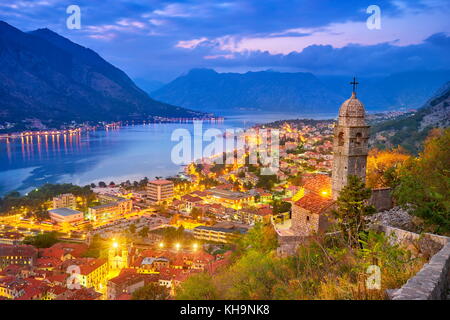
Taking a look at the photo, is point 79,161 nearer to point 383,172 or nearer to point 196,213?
point 196,213

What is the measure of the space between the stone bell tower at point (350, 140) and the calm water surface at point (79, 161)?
66.8 feet

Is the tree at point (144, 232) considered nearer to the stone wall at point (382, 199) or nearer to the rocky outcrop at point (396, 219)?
the stone wall at point (382, 199)

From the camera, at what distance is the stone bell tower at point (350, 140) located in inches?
227

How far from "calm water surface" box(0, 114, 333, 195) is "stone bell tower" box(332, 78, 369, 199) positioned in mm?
20362

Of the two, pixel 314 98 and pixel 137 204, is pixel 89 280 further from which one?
pixel 314 98

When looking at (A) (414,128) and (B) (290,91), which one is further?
(B) (290,91)

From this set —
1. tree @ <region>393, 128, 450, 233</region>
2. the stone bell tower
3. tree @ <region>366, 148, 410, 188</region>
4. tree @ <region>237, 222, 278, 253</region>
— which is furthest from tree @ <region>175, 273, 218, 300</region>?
tree @ <region>366, 148, 410, 188</region>

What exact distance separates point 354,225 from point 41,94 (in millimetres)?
62481

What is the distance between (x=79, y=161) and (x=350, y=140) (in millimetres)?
27854

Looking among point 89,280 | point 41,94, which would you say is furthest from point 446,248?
point 41,94

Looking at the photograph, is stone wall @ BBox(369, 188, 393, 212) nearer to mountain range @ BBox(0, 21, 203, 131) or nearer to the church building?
the church building

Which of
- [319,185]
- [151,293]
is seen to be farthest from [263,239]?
[151,293]

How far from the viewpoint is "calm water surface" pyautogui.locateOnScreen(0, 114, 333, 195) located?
2423 centimetres

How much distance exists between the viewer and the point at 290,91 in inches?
2259
